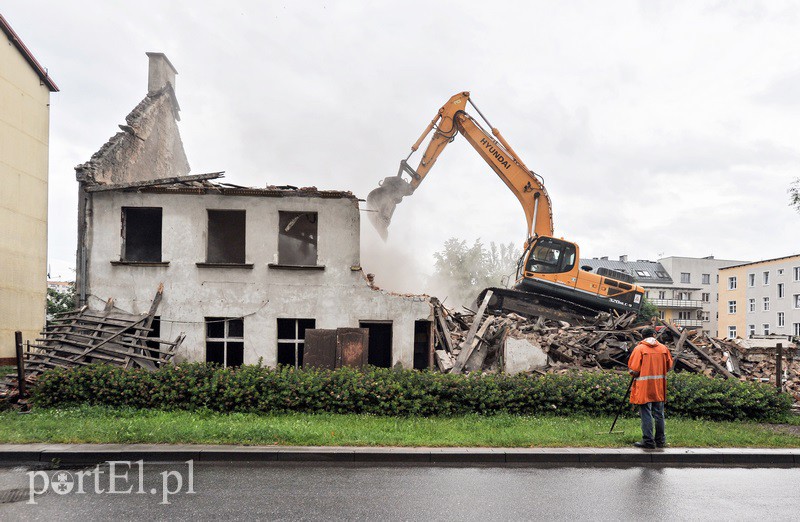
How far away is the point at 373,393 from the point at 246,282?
5281mm

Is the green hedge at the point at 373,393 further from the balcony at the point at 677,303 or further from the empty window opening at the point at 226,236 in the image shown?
the balcony at the point at 677,303

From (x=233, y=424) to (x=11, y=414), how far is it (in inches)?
169

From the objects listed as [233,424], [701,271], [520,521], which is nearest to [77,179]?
[233,424]

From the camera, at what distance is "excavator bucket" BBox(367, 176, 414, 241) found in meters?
18.1

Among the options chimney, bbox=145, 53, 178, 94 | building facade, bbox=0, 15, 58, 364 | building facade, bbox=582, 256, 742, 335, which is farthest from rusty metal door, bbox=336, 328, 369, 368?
building facade, bbox=582, 256, 742, 335

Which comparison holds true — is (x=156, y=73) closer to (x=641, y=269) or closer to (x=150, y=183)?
(x=150, y=183)

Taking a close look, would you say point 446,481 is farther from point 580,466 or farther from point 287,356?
point 287,356

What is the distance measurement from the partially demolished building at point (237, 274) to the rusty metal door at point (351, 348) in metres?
1.07

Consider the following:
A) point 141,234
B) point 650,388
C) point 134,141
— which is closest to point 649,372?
point 650,388

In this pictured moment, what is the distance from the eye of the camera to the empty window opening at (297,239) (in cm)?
1534

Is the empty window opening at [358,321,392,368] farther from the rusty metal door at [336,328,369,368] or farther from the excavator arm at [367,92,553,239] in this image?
the excavator arm at [367,92,553,239]

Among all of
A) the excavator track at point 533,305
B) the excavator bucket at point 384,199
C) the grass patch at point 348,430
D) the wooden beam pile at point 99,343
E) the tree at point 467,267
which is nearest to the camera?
the grass patch at point 348,430

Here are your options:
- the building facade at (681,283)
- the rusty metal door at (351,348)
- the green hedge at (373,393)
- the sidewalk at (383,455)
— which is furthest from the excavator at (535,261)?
the building facade at (681,283)

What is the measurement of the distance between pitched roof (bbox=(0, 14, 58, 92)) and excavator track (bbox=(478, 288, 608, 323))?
21160 mm
